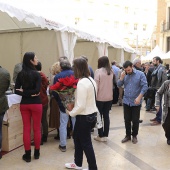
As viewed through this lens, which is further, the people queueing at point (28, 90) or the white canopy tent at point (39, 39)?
the white canopy tent at point (39, 39)

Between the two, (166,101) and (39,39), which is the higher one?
(39,39)

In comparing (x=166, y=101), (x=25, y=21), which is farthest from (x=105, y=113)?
(x=25, y=21)

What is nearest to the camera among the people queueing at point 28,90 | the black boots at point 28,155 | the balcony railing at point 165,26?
the people queueing at point 28,90

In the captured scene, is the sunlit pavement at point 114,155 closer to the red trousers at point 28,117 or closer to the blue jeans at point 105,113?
the blue jeans at point 105,113

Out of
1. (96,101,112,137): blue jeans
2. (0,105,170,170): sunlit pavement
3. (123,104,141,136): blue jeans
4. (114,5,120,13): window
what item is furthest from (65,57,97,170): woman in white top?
(114,5,120,13): window

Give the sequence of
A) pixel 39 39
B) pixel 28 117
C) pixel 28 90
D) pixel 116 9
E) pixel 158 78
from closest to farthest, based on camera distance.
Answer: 1. pixel 28 90
2. pixel 28 117
3. pixel 158 78
4. pixel 39 39
5. pixel 116 9

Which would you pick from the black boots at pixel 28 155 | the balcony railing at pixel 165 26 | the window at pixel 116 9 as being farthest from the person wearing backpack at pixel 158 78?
the window at pixel 116 9

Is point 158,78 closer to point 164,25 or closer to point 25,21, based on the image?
point 25,21

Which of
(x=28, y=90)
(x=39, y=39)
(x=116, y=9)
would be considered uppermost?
(x=116, y=9)

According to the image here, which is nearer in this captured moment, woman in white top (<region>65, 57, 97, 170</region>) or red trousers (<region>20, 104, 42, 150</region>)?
woman in white top (<region>65, 57, 97, 170</region>)

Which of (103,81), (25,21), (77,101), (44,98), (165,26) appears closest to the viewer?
(77,101)

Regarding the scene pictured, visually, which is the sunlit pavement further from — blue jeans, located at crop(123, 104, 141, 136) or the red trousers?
the red trousers

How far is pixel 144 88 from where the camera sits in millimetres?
4770

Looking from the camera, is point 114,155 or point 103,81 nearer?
point 114,155
